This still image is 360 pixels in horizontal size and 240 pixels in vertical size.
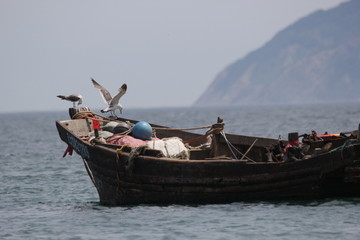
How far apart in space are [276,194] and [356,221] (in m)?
2.15

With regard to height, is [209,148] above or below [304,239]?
A: above

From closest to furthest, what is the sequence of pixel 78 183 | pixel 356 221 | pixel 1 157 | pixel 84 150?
pixel 356 221, pixel 84 150, pixel 78 183, pixel 1 157

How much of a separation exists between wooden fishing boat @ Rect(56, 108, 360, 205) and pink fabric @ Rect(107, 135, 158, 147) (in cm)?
30

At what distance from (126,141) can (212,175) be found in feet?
9.41

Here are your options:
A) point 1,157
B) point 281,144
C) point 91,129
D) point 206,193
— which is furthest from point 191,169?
point 1,157

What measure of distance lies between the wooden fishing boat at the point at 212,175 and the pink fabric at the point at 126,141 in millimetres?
303

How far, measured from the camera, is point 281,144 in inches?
755

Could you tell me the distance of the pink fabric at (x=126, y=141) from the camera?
18797 mm

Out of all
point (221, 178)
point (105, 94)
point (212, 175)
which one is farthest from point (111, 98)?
point (221, 178)

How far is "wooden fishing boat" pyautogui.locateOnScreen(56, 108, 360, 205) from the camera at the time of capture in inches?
655

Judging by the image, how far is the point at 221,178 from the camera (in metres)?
17.0

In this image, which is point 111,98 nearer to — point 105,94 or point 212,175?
point 105,94

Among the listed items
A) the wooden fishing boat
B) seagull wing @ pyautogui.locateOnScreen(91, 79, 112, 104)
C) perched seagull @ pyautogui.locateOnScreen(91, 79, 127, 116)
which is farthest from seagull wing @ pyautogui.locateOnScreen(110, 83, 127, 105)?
the wooden fishing boat

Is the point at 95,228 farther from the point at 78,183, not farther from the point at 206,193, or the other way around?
the point at 78,183
